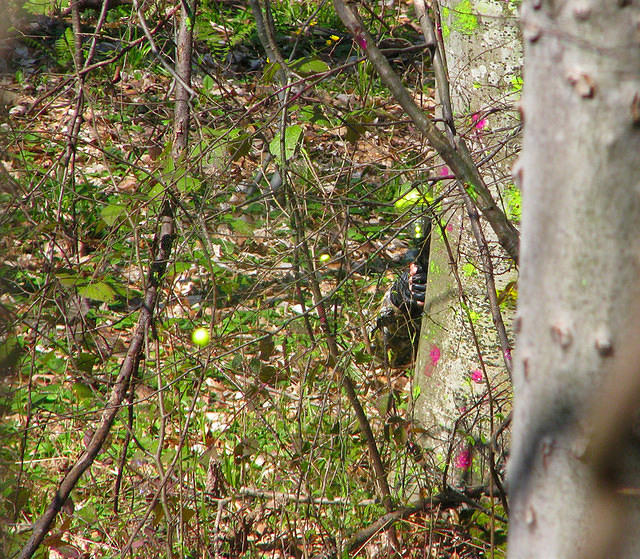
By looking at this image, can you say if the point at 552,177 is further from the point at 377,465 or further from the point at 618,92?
the point at 377,465

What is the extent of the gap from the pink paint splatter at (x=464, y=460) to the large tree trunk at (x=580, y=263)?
2007mm

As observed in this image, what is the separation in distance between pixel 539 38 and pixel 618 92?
5.3 inches

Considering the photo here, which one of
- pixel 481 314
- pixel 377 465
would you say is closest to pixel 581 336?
pixel 377 465

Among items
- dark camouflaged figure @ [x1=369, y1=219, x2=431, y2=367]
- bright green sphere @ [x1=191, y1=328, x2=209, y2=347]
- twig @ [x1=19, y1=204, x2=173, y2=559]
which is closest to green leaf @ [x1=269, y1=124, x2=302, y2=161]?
twig @ [x1=19, y1=204, x2=173, y2=559]

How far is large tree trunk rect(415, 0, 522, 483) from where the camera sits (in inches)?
105

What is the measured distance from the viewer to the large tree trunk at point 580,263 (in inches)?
31.6

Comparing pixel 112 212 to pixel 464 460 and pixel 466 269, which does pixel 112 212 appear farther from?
pixel 464 460

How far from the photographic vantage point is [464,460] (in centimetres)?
287

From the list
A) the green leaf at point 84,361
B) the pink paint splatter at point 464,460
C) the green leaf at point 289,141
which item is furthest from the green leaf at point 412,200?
the green leaf at point 84,361

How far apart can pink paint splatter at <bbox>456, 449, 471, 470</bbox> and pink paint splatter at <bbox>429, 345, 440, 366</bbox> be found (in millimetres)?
426

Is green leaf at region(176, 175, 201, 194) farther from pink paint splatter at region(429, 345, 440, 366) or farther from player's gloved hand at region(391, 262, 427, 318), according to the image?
player's gloved hand at region(391, 262, 427, 318)

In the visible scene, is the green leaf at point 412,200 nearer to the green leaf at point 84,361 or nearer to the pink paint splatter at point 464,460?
the pink paint splatter at point 464,460

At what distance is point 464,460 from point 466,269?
83 cm

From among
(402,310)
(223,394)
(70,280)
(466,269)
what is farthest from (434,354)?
(70,280)
